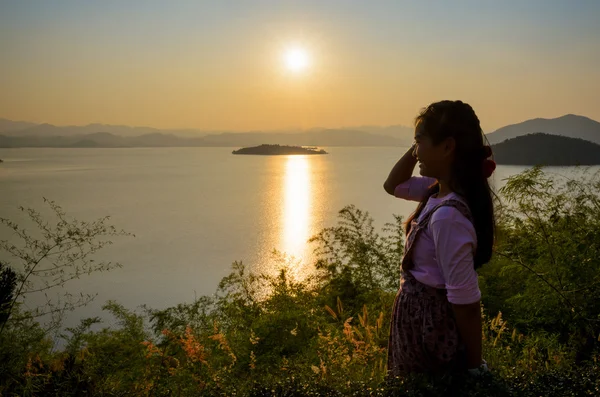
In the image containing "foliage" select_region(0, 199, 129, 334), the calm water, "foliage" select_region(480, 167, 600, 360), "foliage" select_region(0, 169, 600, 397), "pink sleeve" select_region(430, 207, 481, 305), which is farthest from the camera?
the calm water

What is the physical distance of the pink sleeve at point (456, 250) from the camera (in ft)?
4.96

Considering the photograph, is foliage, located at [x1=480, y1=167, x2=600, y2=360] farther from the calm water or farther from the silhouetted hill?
the silhouetted hill

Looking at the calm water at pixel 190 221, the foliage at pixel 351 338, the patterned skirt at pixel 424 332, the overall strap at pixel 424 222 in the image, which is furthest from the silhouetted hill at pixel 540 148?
the overall strap at pixel 424 222

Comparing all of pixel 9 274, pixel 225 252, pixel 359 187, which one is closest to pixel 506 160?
pixel 359 187

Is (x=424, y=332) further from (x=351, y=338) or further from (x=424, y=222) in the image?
(x=351, y=338)

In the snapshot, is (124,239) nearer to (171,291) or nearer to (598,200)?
(171,291)

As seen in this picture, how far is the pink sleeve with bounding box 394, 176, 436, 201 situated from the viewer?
6.69ft

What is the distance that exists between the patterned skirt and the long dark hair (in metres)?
0.29

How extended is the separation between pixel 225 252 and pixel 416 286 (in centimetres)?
1945

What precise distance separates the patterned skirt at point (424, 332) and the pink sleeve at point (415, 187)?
41 cm

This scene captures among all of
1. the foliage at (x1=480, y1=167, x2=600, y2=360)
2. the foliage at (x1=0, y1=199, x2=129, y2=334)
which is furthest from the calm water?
the foliage at (x1=0, y1=199, x2=129, y2=334)

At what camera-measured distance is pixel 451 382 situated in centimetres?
189

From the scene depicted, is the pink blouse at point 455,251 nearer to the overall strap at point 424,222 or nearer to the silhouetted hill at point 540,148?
the overall strap at point 424,222

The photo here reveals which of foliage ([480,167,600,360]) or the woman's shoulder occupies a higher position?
the woman's shoulder
